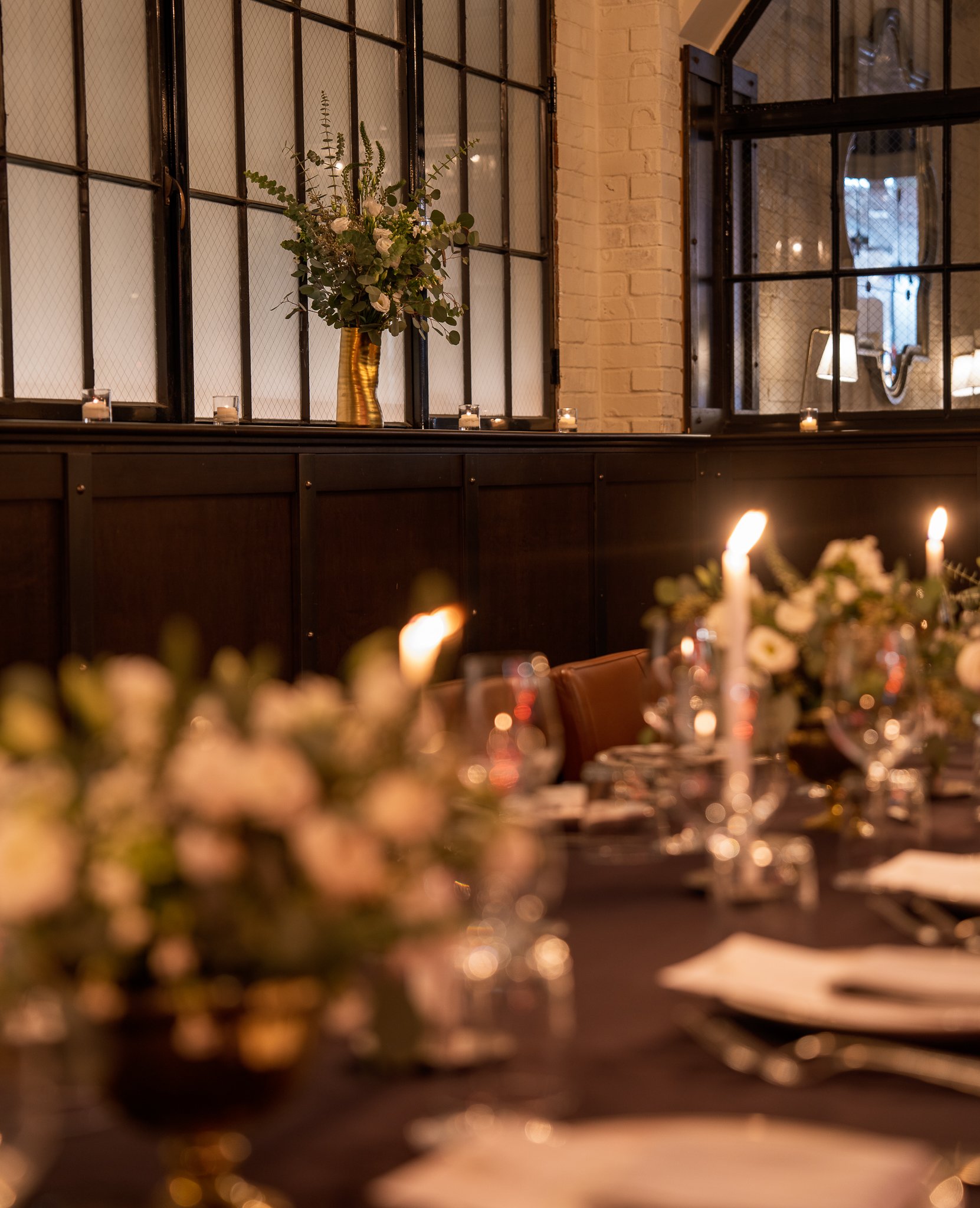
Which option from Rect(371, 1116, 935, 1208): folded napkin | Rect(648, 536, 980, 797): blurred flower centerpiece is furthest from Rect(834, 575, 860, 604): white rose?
Rect(371, 1116, 935, 1208): folded napkin

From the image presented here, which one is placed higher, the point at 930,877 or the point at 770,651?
the point at 770,651

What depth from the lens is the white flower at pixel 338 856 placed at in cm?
83

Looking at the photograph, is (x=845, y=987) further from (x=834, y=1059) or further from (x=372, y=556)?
(x=372, y=556)

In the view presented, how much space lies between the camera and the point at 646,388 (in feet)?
19.8

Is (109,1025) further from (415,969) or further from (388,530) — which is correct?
(388,530)

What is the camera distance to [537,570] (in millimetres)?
4852

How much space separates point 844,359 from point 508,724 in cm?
499

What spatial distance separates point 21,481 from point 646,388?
10.7ft

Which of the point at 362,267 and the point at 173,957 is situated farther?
the point at 362,267

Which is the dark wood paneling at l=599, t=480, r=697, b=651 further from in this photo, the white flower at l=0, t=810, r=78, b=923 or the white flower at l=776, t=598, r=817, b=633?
the white flower at l=0, t=810, r=78, b=923

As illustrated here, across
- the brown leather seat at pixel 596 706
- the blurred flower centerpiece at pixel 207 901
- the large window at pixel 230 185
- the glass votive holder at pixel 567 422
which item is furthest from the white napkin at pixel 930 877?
the glass votive holder at pixel 567 422

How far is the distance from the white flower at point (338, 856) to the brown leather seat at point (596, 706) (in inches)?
72.5

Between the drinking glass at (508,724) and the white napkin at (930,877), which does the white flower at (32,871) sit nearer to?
the drinking glass at (508,724)

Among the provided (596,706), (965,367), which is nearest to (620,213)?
(965,367)
